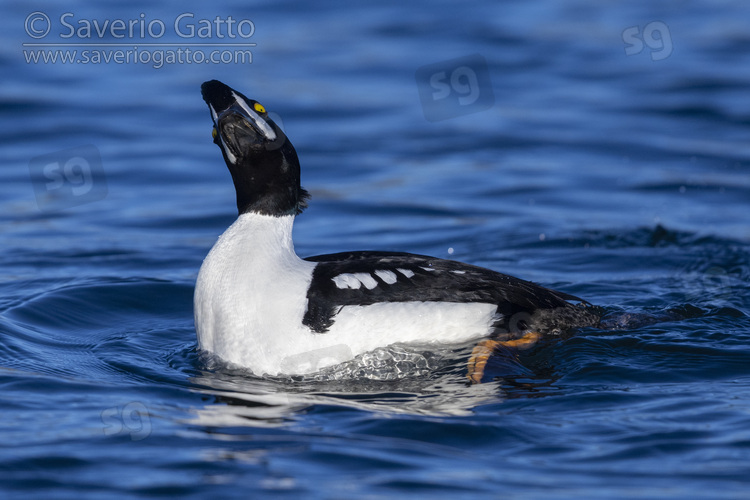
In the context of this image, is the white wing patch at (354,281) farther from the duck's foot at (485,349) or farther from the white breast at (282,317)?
the duck's foot at (485,349)

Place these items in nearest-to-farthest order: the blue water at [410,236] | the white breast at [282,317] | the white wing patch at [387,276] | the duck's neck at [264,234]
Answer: the blue water at [410,236], the white breast at [282,317], the white wing patch at [387,276], the duck's neck at [264,234]

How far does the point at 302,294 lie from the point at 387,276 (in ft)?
1.90

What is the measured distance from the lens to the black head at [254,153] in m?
6.59

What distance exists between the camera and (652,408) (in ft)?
20.0

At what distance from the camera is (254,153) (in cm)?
673

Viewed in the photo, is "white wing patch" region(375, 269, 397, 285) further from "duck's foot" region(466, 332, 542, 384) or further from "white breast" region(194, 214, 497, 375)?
"duck's foot" region(466, 332, 542, 384)

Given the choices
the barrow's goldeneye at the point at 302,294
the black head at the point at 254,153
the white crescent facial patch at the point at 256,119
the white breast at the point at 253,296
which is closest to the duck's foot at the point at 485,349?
the barrow's goldeneye at the point at 302,294

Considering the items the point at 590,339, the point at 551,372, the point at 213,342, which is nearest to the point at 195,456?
the point at 213,342

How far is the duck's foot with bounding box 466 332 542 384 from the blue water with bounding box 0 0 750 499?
0.10 metres

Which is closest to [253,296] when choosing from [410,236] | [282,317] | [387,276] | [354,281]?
[282,317]

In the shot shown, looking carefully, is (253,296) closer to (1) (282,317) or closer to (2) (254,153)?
(1) (282,317)

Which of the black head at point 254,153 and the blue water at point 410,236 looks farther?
the black head at point 254,153

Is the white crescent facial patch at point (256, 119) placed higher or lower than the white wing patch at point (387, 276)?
higher

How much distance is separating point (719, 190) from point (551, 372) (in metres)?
6.77
